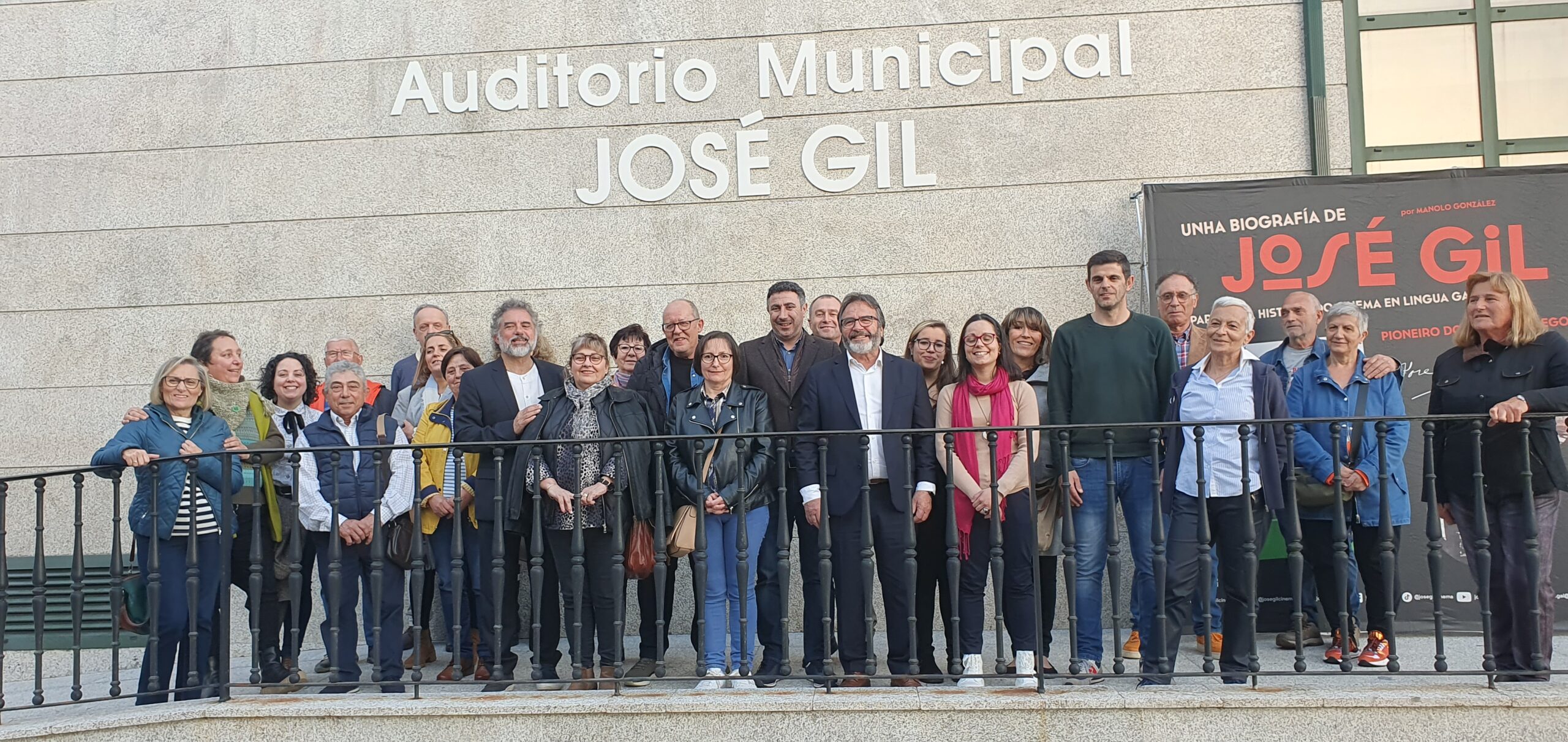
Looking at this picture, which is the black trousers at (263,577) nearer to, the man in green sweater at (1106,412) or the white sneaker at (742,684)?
the white sneaker at (742,684)

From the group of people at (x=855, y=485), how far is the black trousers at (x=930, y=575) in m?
0.02

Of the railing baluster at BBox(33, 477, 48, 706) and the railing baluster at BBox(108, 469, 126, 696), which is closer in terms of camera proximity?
the railing baluster at BBox(33, 477, 48, 706)

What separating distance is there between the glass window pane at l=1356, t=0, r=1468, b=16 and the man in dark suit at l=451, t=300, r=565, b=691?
5.17 meters

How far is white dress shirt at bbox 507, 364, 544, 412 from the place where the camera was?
5875 mm

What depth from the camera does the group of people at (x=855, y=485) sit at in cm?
494

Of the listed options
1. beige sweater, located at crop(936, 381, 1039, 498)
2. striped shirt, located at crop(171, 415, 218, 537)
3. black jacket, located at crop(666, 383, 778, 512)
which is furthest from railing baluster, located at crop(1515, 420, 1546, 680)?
striped shirt, located at crop(171, 415, 218, 537)

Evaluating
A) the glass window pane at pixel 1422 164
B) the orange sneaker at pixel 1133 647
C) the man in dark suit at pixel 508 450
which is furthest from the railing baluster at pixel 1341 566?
the glass window pane at pixel 1422 164

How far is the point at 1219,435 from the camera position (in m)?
5.04

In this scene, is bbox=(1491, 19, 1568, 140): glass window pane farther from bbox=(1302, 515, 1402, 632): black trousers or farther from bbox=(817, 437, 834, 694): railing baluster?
bbox=(817, 437, 834, 694): railing baluster

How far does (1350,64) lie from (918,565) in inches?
165

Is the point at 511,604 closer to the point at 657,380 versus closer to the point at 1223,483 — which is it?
the point at 657,380

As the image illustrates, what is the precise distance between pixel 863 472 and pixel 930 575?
791 millimetres

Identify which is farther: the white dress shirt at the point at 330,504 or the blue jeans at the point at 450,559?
the blue jeans at the point at 450,559

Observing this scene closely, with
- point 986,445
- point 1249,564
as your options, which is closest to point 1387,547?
point 1249,564
